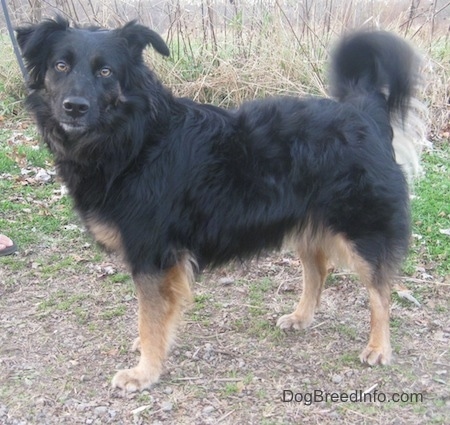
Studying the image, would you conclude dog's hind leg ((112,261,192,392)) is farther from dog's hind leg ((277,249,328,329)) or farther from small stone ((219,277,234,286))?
small stone ((219,277,234,286))

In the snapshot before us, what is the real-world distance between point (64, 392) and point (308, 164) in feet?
6.27

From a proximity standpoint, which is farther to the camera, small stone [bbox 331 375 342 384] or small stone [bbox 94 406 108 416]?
small stone [bbox 331 375 342 384]

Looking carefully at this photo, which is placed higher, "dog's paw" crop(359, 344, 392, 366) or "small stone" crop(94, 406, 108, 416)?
"dog's paw" crop(359, 344, 392, 366)

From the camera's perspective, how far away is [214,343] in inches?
143

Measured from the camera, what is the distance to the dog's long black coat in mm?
3133

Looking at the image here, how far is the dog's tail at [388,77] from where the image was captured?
3496mm

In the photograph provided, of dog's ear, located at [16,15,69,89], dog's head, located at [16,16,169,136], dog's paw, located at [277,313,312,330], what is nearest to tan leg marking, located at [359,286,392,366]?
dog's paw, located at [277,313,312,330]

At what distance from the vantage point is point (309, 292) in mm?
3867

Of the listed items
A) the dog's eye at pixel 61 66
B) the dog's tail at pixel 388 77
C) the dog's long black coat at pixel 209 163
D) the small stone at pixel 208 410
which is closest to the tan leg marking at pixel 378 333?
the dog's long black coat at pixel 209 163

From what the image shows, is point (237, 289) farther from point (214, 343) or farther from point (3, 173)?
point (3, 173)

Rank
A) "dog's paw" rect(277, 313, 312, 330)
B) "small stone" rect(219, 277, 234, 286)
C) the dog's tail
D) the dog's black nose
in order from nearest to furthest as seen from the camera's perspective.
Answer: the dog's black nose < the dog's tail < "dog's paw" rect(277, 313, 312, 330) < "small stone" rect(219, 277, 234, 286)

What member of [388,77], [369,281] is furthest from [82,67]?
[369,281]

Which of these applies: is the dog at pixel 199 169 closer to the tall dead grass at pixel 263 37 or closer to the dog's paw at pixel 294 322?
the dog's paw at pixel 294 322

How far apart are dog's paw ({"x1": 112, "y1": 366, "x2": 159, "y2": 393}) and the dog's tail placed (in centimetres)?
205
